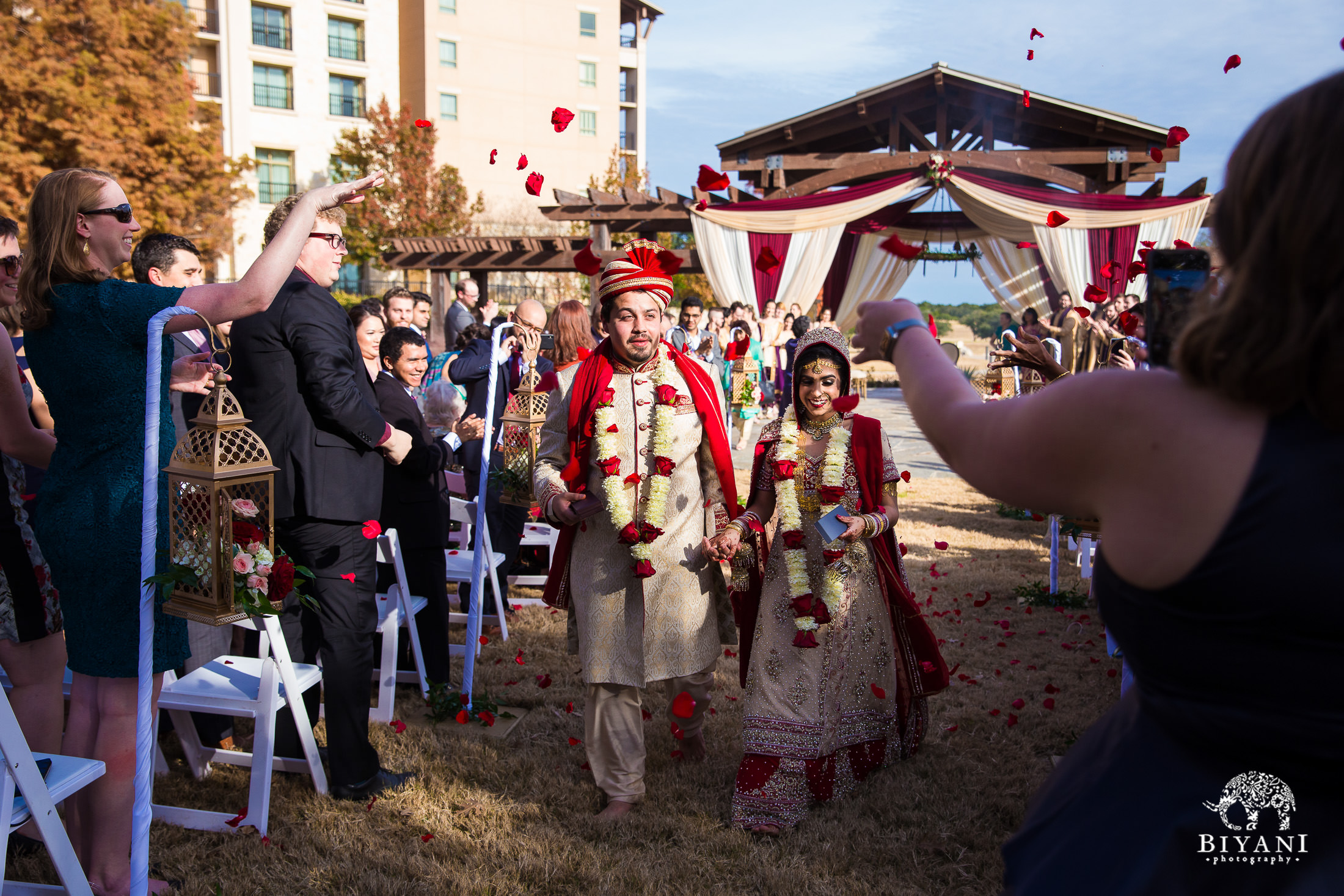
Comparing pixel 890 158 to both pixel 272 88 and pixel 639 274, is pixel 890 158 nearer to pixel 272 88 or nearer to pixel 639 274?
pixel 639 274

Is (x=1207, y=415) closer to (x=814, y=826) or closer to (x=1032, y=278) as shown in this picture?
(x=814, y=826)

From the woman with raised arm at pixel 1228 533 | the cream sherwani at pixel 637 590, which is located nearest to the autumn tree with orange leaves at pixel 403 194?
the cream sherwani at pixel 637 590

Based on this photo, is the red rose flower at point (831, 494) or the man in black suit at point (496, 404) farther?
the man in black suit at point (496, 404)

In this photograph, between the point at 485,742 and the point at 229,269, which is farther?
the point at 229,269

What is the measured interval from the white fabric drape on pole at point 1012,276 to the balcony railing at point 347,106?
24.7 metres

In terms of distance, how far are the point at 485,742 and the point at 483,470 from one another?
4.31ft

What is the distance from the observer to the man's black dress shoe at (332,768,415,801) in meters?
3.75

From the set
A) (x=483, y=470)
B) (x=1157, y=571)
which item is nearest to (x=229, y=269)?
(x=483, y=470)

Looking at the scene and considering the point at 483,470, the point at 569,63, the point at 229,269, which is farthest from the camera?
the point at 569,63

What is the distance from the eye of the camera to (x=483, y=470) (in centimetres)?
466

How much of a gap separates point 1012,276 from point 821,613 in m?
18.4

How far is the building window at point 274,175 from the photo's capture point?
3338 cm

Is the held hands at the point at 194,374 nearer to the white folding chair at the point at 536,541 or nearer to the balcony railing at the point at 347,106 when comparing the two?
the white folding chair at the point at 536,541

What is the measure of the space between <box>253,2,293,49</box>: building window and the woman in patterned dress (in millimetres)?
35897
